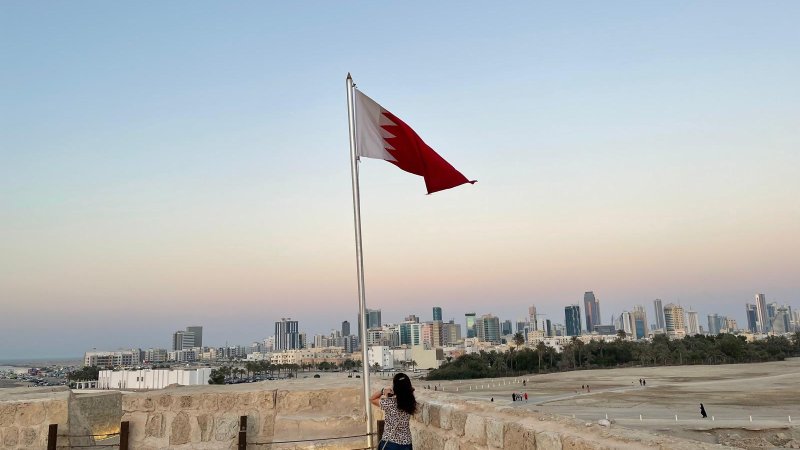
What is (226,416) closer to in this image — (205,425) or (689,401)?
(205,425)

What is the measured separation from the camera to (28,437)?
5.94 meters

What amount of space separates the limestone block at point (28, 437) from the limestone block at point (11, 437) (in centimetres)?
7

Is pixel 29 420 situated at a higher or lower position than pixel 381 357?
higher

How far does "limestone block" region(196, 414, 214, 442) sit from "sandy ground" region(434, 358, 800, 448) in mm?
11790

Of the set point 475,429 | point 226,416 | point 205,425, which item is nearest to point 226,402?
point 226,416

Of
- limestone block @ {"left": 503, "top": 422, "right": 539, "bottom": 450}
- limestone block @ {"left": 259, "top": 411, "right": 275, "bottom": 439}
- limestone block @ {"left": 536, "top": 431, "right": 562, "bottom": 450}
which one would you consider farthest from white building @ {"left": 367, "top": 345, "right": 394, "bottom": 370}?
limestone block @ {"left": 536, "top": 431, "right": 562, "bottom": 450}

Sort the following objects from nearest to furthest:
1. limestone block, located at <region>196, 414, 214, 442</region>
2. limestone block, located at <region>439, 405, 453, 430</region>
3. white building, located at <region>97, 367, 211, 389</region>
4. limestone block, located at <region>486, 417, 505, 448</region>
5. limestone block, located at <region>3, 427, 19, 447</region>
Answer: limestone block, located at <region>486, 417, 505, 448</region>
limestone block, located at <region>439, 405, 453, 430</region>
limestone block, located at <region>3, 427, 19, 447</region>
limestone block, located at <region>196, 414, 214, 442</region>
white building, located at <region>97, 367, 211, 389</region>

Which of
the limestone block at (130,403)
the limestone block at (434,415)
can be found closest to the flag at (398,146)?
the limestone block at (434,415)

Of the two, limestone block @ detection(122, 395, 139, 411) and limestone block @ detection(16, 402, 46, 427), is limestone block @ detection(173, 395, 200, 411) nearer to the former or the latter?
limestone block @ detection(122, 395, 139, 411)

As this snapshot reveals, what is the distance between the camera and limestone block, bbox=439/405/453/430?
4.81 m

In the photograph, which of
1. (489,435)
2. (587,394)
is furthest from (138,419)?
(587,394)

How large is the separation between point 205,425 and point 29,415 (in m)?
1.95

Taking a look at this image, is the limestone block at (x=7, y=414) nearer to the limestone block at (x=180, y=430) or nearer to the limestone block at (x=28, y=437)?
the limestone block at (x=28, y=437)

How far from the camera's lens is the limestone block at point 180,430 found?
6.30 metres
